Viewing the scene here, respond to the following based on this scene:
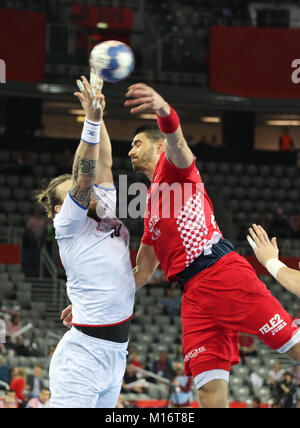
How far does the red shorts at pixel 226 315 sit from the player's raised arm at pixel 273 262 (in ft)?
0.75

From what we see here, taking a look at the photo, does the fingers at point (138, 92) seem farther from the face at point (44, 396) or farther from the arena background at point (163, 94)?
the arena background at point (163, 94)

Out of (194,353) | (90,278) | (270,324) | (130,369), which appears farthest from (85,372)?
(130,369)

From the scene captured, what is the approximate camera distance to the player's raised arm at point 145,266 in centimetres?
640

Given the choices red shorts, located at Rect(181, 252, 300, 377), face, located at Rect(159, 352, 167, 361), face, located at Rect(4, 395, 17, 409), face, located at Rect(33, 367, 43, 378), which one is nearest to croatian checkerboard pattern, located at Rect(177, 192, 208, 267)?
red shorts, located at Rect(181, 252, 300, 377)

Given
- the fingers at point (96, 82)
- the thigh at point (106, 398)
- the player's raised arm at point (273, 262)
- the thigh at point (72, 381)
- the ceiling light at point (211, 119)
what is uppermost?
the fingers at point (96, 82)

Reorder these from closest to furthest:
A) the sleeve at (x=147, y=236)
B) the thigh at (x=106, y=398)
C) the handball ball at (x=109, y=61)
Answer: the thigh at (x=106, y=398) < the handball ball at (x=109, y=61) < the sleeve at (x=147, y=236)

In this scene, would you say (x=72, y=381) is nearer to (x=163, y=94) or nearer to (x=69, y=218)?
(x=69, y=218)

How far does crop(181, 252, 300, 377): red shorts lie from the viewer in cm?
597

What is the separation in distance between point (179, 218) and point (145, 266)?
618 millimetres

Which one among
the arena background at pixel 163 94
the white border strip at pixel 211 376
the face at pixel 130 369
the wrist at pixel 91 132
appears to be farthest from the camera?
the arena background at pixel 163 94

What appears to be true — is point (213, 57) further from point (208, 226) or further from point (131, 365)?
point (208, 226)

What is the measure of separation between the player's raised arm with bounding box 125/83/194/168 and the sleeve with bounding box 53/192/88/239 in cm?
Result: 74

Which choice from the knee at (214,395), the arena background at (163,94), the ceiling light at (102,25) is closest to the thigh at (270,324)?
the knee at (214,395)

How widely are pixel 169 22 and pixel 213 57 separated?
1.90 metres
